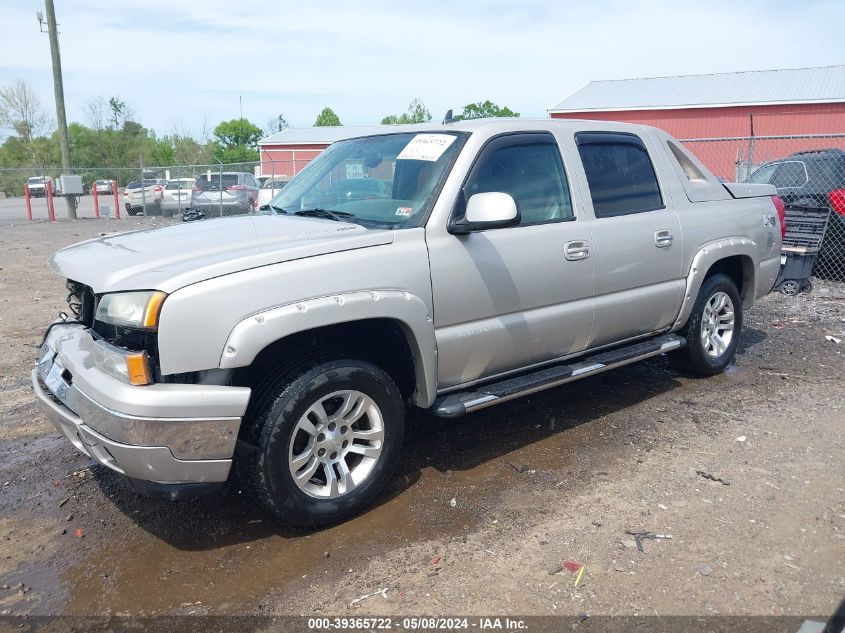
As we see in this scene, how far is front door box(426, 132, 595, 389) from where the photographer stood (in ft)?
12.0

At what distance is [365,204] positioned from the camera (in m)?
3.96

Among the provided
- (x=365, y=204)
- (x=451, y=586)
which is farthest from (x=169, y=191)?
(x=451, y=586)

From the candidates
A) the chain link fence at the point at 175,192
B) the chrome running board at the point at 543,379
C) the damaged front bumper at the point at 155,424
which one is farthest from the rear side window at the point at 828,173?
the damaged front bumper at the point at 155,424

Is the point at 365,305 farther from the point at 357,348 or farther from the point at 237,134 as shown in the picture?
the point at 237,134

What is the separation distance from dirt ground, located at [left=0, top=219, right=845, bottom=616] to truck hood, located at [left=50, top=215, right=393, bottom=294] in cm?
127

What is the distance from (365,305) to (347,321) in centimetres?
11

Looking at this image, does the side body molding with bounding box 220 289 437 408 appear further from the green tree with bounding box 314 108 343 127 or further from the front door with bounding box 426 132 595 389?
the green tree with bounding box 314 108 343 127

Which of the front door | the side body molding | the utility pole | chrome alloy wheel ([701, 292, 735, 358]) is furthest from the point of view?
the utility pole

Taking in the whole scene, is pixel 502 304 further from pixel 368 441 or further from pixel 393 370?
pixel 368 441

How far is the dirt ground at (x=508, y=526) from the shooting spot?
290 centimetres

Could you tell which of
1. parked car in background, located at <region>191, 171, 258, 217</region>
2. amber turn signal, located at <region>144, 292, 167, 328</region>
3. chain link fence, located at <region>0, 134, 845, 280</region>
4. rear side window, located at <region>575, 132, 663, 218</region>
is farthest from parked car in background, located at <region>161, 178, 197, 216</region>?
amber turn signal, located at <region>144, 292, 167, 328</region>

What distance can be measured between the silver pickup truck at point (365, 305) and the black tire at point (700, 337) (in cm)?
24

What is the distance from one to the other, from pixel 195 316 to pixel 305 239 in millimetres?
723

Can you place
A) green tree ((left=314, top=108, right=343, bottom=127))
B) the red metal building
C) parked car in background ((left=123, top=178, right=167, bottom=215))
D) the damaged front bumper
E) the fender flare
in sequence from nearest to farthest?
Result: 1. the damaged front bumper
2. the fender flare
3. parked car in background ((left=123, top=178, right=167, bottom=215))
4. the red metal building
5. green tree ((left=314, top=108, right=343, bottom=127))
